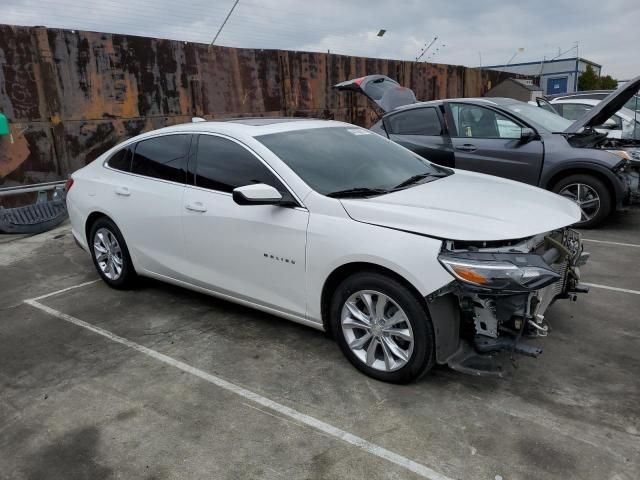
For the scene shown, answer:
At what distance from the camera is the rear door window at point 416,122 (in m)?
7.51

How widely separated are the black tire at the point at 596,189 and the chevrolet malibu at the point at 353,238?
3.20 m

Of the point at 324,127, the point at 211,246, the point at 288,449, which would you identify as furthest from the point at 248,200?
the point at 288,449

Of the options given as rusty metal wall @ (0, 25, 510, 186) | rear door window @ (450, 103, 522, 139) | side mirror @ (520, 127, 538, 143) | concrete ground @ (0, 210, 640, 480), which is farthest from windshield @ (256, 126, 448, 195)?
rusty metal wall @ (0, 25, 510, 186)

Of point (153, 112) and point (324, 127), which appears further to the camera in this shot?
point (153, 112)

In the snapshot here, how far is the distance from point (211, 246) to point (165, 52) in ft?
22.5

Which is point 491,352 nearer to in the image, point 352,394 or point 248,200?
point 352,394

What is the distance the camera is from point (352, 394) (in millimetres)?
3170

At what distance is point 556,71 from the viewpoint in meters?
32.2

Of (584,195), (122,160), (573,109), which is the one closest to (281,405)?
(122,160)

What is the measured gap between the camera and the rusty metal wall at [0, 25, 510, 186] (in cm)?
792

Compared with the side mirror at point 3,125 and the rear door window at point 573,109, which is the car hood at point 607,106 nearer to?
the rear door window at point 573,109

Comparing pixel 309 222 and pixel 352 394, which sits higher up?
pixel 309 222

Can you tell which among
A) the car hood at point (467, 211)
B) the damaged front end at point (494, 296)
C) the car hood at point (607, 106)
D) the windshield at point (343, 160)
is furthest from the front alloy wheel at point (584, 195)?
the damaged front end at point (494, 296)

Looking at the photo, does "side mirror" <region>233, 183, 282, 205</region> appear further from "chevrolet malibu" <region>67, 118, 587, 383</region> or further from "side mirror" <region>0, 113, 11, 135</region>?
"side mirror" <region>0, 113, 11, 135</region>
